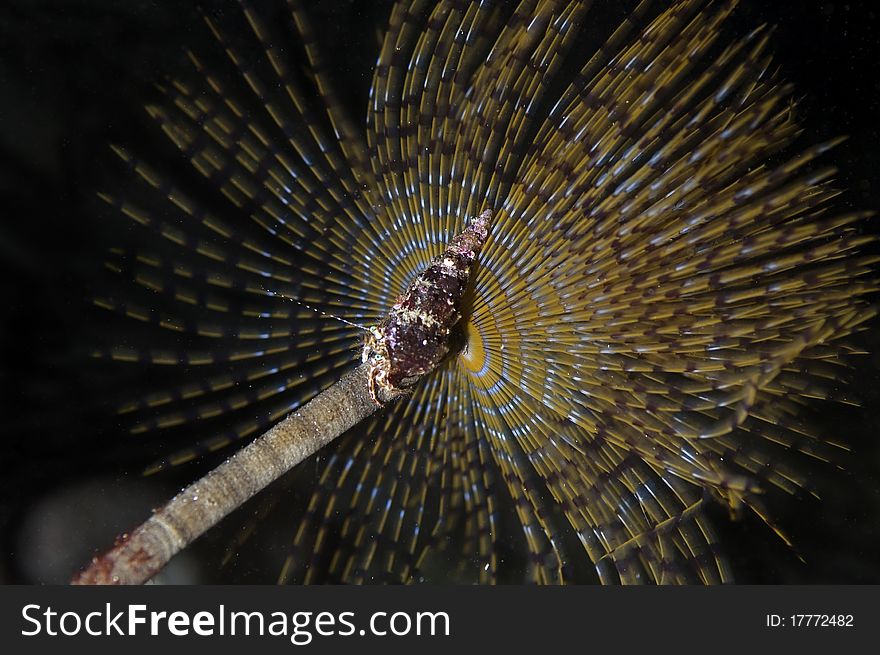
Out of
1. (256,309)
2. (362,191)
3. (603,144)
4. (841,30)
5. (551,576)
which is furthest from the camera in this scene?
(841,30)

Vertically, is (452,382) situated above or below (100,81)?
below

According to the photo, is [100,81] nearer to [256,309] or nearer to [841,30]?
[256,309]

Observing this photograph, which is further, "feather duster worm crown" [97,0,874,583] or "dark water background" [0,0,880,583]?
"dark water background" [0,0,880,583]

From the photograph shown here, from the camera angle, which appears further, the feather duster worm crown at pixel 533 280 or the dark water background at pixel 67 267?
the dark water background at pixel 67 267

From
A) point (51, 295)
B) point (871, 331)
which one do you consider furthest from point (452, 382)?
point (871, 331)

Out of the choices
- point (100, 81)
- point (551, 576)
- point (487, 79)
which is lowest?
point (551, 576)

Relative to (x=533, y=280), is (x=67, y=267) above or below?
above

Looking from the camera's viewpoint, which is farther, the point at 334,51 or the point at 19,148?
the point at 334,51

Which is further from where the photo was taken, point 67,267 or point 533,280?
point 67,267
